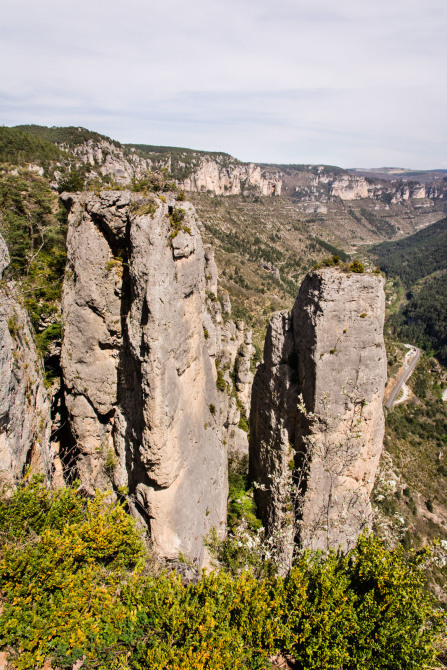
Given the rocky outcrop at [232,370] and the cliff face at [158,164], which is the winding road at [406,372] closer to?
the rocky outcrop at [232,370]

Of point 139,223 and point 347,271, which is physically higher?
point 139,223

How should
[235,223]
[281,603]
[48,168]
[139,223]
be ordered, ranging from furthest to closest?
1. [235,223]
2. [48,168]
3. [139,223]
4. [281,603]

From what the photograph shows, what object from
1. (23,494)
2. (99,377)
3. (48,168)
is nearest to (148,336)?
(99,377)

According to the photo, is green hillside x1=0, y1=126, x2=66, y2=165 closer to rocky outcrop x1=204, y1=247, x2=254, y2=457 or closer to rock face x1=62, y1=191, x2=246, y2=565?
rocky outcrop x1=204, y1=247, x2=254, y2=457

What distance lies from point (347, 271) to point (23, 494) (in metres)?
11.8

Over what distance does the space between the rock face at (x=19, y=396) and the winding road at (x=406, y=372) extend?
2464 inches

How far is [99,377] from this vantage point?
12242mm

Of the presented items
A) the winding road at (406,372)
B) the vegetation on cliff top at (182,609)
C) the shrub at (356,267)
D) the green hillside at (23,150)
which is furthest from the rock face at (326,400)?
the green hillside at (23,150)

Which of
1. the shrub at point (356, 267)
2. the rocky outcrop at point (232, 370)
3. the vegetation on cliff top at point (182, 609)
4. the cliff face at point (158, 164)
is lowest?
the rocky outcrop at point (232, 370)

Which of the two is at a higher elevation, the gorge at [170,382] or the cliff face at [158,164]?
the cliff face at [158,164]

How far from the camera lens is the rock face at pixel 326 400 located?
12438mm

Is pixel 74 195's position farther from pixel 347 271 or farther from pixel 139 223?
pixel 347 271

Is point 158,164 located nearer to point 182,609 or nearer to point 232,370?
point 232,370

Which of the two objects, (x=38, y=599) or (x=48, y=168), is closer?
(x=38, y=599)
